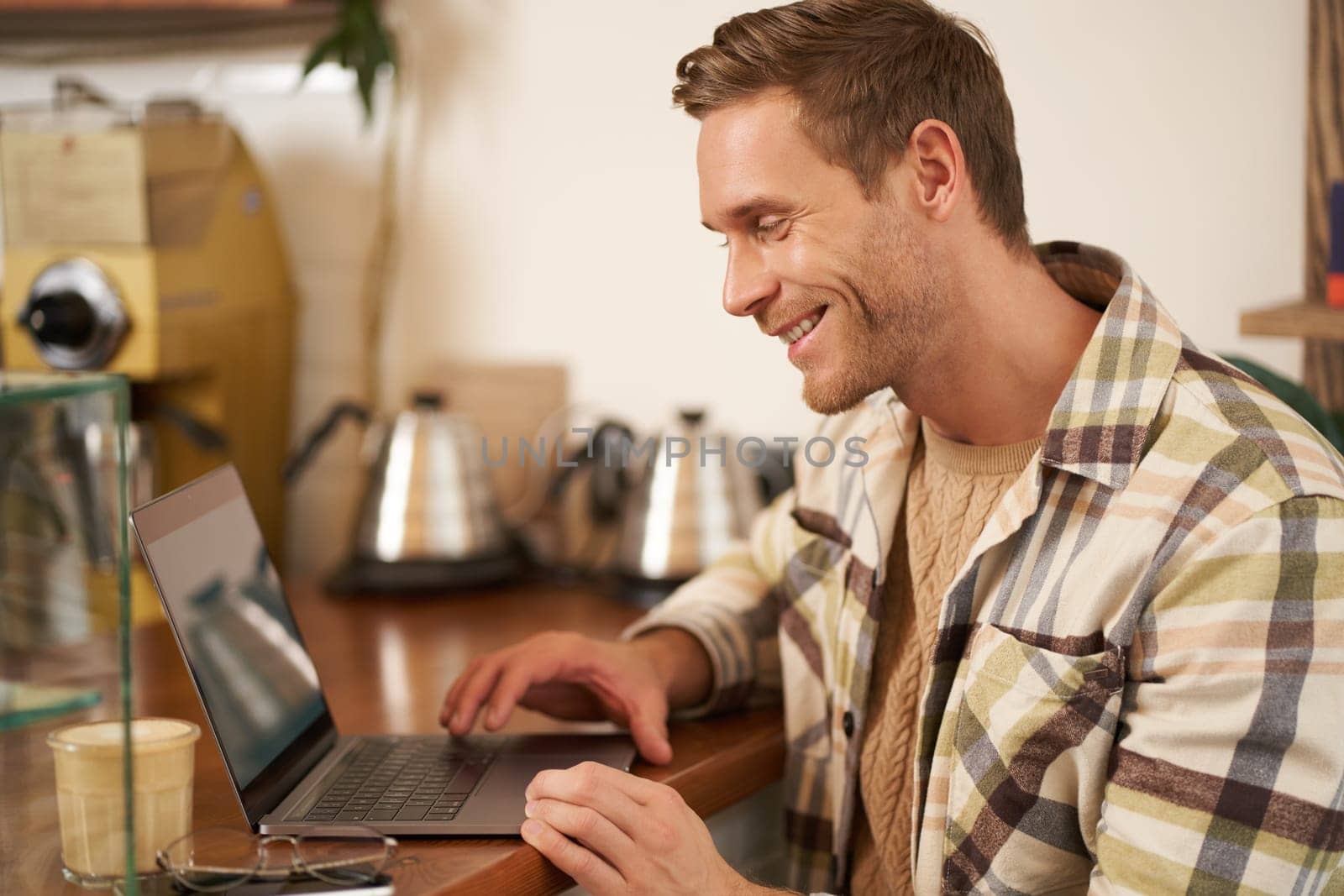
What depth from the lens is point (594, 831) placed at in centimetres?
102

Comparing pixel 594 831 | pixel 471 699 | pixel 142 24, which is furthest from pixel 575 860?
pixel 142 24

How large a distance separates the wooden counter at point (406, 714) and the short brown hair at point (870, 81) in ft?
1.66

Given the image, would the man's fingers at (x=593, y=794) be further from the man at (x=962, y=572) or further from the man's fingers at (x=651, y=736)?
the man's fingers at (x=651, y=736)

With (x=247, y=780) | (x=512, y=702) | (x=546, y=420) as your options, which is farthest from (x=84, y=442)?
(x=546, y=420)

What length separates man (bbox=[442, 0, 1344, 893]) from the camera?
95cm

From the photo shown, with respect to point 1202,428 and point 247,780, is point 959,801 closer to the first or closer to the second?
point 1202,428

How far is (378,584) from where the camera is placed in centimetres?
180

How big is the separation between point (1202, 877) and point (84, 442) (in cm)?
80

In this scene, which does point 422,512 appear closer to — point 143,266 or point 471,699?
point 143,266

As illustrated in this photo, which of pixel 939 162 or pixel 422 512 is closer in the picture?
pixel 939 162

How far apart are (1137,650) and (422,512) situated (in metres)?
1.01

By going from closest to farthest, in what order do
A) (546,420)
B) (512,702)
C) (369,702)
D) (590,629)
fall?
(512,702), (369,702), (590,629), (546,420)

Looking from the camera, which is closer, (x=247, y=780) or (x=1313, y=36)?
(x=247, y=780)

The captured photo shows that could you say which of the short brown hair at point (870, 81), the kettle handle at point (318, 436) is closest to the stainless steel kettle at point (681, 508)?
the kettle handle at point (318, 436)
